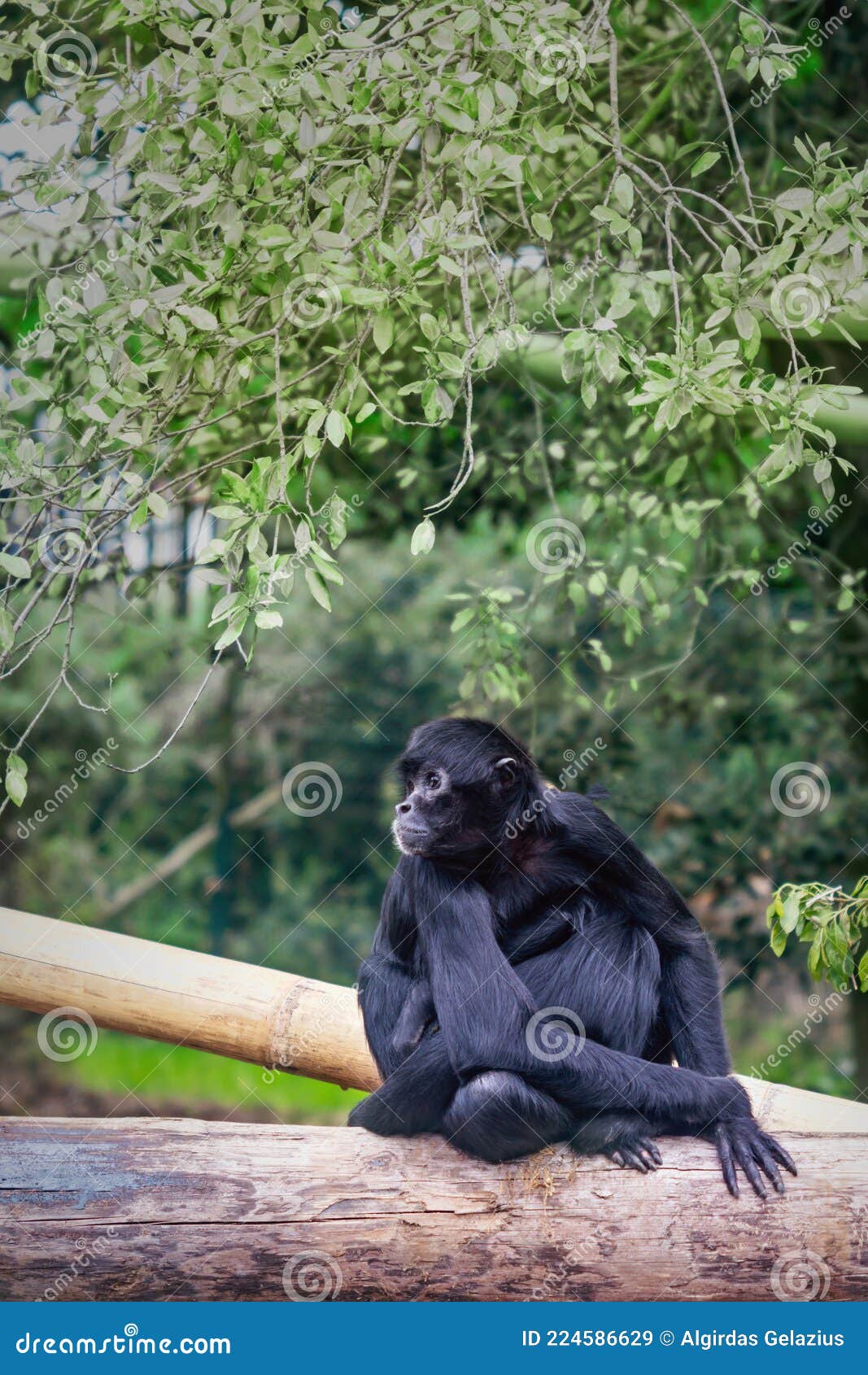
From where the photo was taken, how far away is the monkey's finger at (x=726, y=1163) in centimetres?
310

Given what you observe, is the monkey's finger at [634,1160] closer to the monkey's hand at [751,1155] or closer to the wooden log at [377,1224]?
the wooden log at [377,1224]

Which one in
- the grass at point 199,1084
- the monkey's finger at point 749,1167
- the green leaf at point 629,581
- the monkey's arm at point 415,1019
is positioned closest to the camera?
the monkey's finger at point 749,1167

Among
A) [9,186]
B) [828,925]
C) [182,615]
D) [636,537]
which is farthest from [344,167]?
[182,615]

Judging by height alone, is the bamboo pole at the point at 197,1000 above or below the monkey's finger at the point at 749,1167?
below

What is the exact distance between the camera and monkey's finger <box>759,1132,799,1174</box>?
315cm

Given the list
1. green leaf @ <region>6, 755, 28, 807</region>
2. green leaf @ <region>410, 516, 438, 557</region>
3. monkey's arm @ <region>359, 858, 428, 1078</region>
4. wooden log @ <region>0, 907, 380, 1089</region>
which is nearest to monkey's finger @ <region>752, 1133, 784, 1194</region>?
monkey's arm @ <region>359, 858, 428, 1078</region>

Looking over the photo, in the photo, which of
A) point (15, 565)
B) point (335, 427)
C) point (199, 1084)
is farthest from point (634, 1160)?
point (199, 1084)

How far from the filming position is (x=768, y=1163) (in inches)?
123

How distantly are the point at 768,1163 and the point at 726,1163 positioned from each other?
11 centimetres

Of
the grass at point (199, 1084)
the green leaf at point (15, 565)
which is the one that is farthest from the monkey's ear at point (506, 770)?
the grass at point (199, 1084)

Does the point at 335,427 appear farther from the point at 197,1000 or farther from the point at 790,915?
the point at 197,1000

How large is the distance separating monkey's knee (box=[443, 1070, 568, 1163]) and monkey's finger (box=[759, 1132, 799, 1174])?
558 mm

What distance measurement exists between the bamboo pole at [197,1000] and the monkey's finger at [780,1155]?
112cm

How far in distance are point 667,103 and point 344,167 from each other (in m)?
3.05
